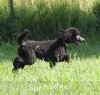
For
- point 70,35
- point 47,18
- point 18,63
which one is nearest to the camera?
point 18,63

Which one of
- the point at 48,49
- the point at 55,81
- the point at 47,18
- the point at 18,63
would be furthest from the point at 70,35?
the point at 47,18

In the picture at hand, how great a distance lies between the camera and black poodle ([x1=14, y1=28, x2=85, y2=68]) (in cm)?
925

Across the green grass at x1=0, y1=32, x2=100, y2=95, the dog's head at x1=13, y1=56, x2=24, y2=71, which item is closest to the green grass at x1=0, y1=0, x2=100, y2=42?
the dog's head at x1=13, y1=56, x2=24, y2=71

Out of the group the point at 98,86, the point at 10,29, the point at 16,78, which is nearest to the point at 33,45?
the point at 16,78

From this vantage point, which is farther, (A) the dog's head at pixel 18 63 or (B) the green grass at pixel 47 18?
(B) the green grass at pixel 47 18

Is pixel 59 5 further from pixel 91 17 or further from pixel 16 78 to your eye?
pixel 16 78

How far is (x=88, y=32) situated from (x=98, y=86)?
841 cm

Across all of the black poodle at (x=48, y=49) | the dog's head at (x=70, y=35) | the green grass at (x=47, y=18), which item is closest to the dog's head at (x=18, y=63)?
the black poodle at (x=48, y=49)

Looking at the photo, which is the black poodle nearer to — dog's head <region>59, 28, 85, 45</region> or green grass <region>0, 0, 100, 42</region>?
dog's head <region>59, 28, 85, 45</region>

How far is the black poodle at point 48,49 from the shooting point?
9250mm

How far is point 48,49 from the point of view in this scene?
9.50m

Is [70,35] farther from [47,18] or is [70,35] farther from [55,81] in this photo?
[47,18]

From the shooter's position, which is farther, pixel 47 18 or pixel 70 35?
pixel 47 18

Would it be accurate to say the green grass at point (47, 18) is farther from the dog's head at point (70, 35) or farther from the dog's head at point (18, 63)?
the dog's head at point (18, 63)
